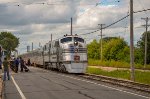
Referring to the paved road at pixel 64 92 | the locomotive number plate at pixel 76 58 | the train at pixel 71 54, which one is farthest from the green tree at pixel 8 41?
the paved road at pixel 64 92

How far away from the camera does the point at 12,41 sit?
15775 cm

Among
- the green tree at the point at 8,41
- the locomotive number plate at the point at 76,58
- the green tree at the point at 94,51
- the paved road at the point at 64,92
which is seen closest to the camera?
the paved road at the point at 64,92

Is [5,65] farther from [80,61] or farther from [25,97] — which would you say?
[25,97]

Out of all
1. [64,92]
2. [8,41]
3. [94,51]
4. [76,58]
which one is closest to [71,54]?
[76,58]

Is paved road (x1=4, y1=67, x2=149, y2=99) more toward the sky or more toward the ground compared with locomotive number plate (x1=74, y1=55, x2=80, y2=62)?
more toward the ground

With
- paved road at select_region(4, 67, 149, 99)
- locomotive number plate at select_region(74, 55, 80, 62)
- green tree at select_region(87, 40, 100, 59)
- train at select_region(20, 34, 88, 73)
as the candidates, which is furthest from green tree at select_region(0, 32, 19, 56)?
paved road at select_region(4, 67, 149, 99)

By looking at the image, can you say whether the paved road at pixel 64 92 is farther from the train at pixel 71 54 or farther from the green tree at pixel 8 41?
the green tree at pixel 8 41

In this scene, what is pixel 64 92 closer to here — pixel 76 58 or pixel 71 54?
pixel 76 58

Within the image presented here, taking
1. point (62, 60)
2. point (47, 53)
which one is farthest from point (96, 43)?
point (62, 60)

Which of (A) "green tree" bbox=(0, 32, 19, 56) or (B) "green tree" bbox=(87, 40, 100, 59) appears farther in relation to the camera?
(A) "green tree" bbox=(0, 32, 19, 56)

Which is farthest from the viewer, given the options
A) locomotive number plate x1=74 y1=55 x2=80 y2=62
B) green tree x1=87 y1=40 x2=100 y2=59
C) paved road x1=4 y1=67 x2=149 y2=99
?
green tree x1=87 y1=40 x2=100 y2=59

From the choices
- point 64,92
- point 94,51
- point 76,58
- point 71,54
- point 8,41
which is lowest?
point 64,92

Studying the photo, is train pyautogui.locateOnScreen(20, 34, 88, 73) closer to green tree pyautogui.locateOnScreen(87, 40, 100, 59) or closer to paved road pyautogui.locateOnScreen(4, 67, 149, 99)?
paved road pyautogui.locateOnScreen(4, 67, 149, 99)

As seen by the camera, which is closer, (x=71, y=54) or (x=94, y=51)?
(x=71, y=54)
